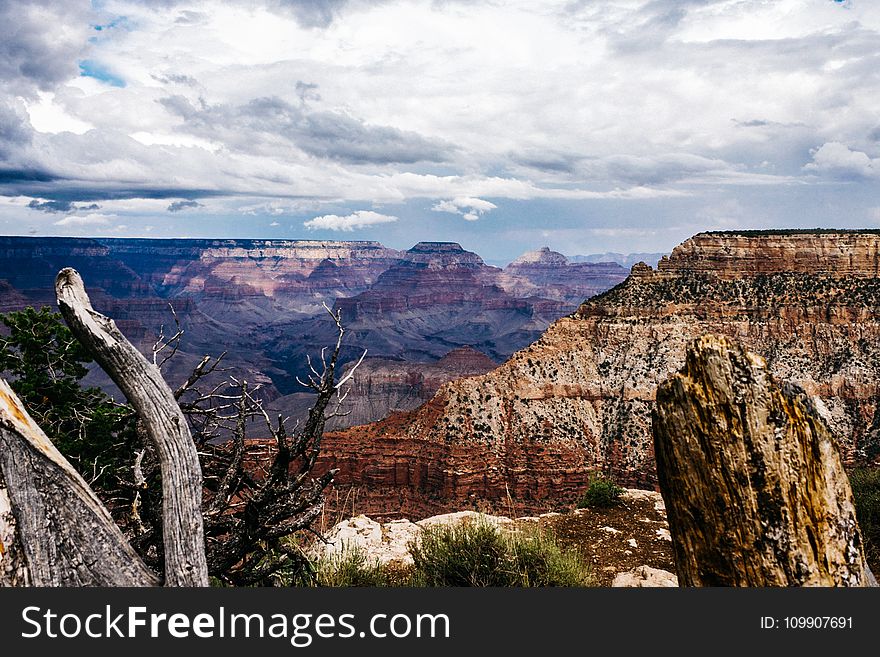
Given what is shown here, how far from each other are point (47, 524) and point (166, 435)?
1.04 meters

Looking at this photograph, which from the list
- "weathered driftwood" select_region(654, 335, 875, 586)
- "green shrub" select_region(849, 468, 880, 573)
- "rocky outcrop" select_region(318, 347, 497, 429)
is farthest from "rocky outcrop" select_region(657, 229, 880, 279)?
"rocky outcrop" select_region(318, 347, 497, 429)

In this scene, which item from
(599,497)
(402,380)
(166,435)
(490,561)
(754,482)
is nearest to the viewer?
(166,435)

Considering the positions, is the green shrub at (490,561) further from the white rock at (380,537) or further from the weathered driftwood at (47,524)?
the weathered driftwood at (47,524)

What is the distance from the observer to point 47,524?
455 cm

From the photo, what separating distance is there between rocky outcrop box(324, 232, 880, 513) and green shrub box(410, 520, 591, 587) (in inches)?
1679

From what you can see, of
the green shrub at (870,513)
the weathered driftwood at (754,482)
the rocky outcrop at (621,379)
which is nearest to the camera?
the weathered driftwood at (754,482)

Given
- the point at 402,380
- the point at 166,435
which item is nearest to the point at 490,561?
the point at 166,435

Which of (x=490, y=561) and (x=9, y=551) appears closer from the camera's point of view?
(x=9, y=551)

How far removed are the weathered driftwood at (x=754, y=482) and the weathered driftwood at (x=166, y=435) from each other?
465 centimetres

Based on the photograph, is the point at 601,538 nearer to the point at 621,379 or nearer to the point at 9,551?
the point at 9,551

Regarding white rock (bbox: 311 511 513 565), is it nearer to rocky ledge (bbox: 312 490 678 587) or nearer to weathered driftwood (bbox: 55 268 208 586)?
rocky ledge (bbox: 312 490 678 587)

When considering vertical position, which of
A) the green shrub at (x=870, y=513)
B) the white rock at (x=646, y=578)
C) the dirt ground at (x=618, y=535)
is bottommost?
the green shrub at (x=870, y=513)

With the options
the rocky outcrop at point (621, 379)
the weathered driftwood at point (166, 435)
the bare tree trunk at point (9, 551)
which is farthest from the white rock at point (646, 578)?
the rocky outcrop at point (621, 379)

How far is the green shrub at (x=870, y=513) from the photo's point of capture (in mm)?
12602
